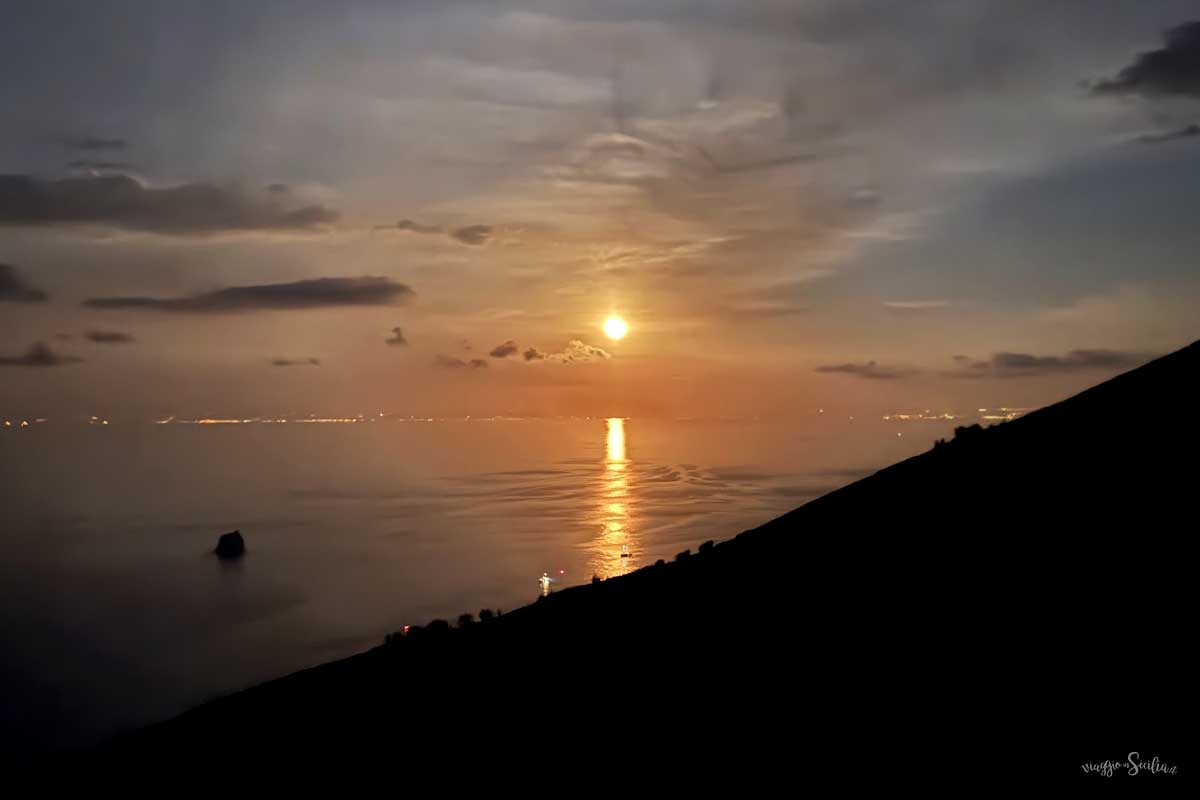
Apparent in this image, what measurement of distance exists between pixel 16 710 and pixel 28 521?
97.5 metres

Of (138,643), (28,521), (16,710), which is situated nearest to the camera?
(16,710)

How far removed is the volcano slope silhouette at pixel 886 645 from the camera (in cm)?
862

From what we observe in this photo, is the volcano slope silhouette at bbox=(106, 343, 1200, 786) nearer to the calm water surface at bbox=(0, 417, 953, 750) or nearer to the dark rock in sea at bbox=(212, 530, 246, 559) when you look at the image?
the calm water surface at bbox=(0, 417, 953, 750)

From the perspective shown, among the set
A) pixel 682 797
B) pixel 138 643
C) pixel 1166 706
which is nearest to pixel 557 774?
pixel 682 797

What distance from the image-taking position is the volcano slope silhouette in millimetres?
8617

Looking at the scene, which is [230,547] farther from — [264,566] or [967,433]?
[967,433]

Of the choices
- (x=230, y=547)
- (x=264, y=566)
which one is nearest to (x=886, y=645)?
(x=264, y=566)

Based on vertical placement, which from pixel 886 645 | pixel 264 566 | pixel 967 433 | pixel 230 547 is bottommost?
pixel 264 566

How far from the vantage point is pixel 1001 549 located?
12.4 m

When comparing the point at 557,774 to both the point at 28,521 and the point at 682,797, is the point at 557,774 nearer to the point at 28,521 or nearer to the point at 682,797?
the point at 682,797

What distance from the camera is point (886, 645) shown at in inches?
435

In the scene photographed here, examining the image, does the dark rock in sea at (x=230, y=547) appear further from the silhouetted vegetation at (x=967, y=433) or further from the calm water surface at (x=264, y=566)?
the silhouetted vegetation at (x=967, y=433)

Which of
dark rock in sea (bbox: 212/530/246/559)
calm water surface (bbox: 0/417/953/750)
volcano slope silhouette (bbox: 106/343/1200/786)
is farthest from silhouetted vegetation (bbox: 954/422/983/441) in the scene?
dark rock in sea (bbox: 212/530/246/559)

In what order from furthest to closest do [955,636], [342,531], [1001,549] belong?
[342,531] < [1001,549] < [955,636]
